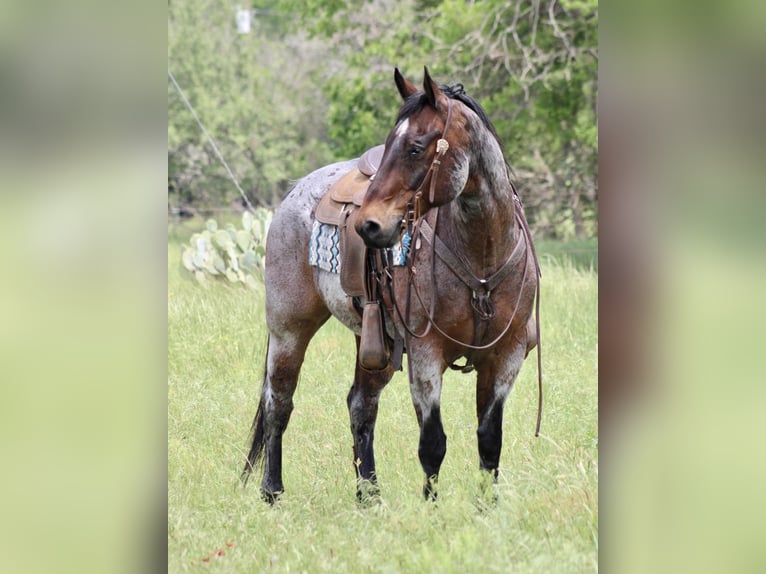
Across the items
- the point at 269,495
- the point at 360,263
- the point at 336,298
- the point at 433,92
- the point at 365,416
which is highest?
the point at 433,92

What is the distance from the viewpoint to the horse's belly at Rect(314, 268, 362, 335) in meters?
4.62

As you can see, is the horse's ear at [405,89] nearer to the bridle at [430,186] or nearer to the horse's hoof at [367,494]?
the bridle at [430,186]

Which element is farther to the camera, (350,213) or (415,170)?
(350,213)

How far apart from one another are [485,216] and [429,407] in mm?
865

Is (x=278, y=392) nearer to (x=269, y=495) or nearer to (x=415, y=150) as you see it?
(x=269, y=495)

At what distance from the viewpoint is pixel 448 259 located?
3902mm

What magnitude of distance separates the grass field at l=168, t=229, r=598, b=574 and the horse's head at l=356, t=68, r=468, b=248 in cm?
116

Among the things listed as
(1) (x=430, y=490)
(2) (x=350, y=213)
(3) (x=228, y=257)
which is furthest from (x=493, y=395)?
(3) (x=228, y=257)

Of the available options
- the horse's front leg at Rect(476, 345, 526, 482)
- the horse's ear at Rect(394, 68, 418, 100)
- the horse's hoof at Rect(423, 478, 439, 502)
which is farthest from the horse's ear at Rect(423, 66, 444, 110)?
the horse's hoof at Rect(423, 478, 439, 502)

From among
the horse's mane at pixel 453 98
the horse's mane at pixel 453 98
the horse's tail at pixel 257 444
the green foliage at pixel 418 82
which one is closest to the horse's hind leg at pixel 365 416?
the horse's tail at pixel 257 444
